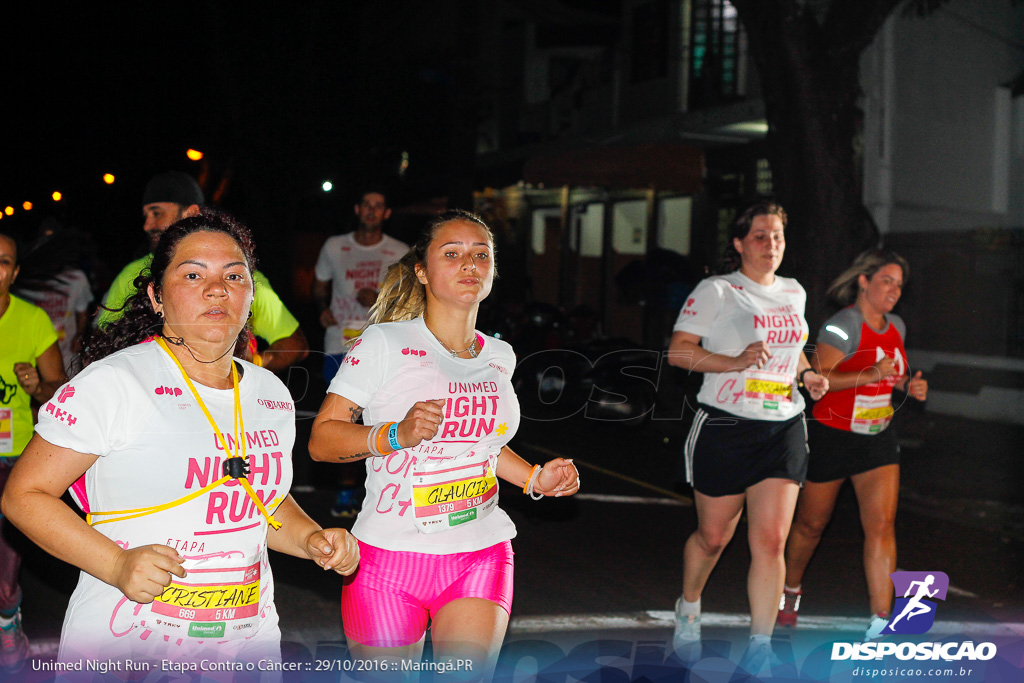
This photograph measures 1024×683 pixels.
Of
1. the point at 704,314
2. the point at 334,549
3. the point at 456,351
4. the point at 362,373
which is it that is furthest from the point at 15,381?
the point at 704,314

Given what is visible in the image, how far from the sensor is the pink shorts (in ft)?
9.86

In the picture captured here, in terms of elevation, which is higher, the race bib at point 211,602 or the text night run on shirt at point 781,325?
the text night run on shirt at point 781,325

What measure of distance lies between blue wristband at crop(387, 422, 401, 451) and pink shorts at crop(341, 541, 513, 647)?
0.40 metres

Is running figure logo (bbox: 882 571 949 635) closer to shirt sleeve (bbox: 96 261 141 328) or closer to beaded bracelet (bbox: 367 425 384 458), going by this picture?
beaded bracelet (bbox: 367 425 384 458)

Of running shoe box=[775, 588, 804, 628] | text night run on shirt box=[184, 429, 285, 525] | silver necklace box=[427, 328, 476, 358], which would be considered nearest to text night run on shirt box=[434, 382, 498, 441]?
silver necklace box=[427, 328, 476, 358]

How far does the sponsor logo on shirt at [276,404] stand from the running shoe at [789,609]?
3346 mm

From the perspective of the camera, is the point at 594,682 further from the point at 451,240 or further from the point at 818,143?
the point at 818,143

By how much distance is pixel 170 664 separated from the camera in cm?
231

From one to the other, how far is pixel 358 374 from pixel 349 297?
4199 millimetres

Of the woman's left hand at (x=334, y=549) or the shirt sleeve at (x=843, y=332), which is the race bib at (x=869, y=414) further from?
the woman's left hand at (x=334, y=549)

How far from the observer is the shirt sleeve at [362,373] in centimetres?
309

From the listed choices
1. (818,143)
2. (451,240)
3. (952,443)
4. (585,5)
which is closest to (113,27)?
(585,5)

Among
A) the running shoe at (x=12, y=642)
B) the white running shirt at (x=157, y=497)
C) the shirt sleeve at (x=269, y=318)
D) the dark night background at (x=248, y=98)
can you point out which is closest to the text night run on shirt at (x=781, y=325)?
the shirt sleeve at (x=269, y=318)

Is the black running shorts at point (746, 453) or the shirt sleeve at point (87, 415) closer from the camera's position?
the shirt sleeve at point (87, 415)
